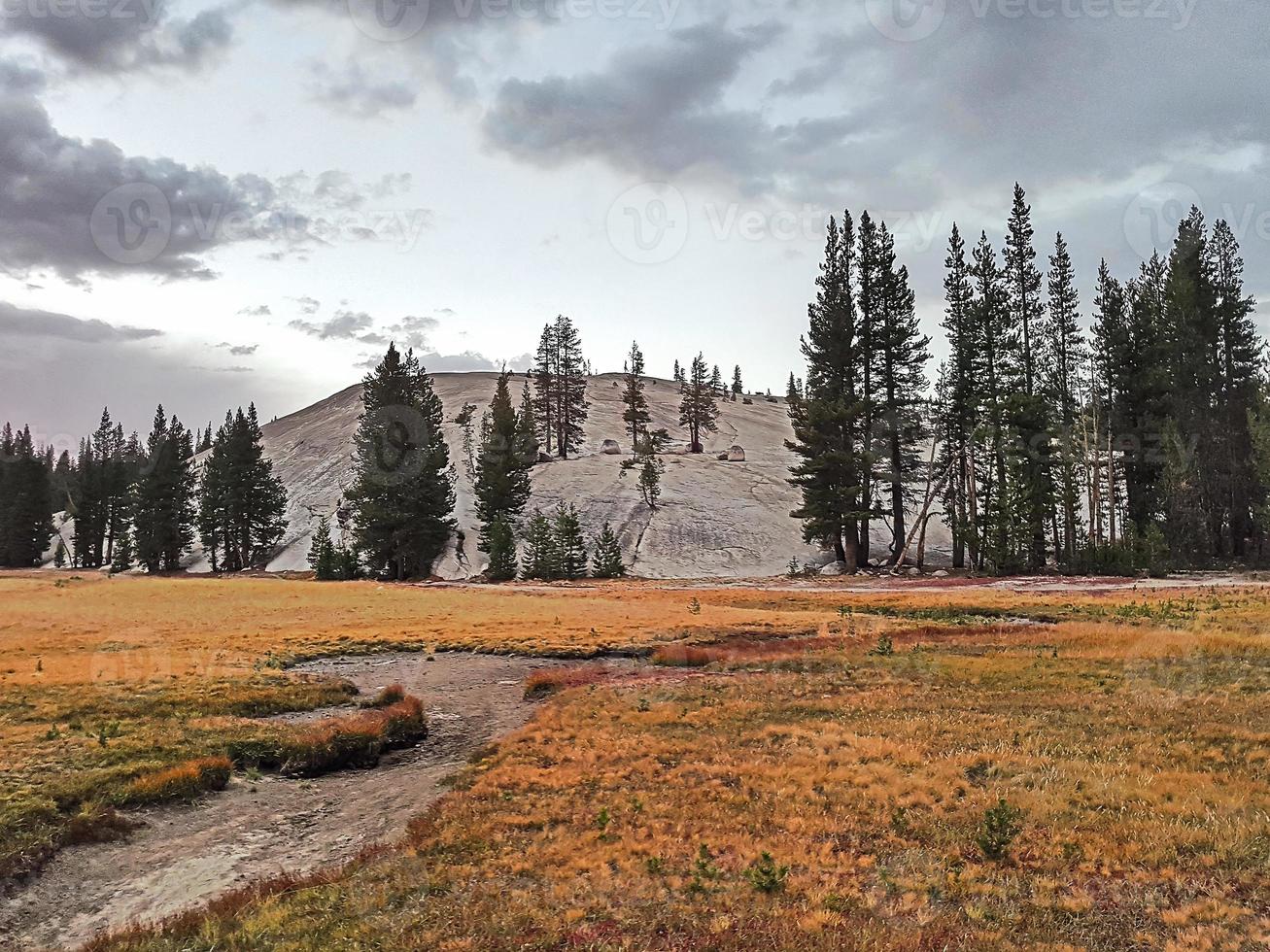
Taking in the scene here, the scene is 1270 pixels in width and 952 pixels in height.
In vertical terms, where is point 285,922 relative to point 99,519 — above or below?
below

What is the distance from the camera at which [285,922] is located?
8938 mm

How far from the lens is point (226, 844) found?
12.1 m

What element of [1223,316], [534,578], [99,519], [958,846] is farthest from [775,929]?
[99,519]

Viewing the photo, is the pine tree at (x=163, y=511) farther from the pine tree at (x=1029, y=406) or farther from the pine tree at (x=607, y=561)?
the pine tree at (x=1029, y=406)

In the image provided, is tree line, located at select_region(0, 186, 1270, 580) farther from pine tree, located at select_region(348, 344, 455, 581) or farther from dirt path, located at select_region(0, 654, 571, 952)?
dirt path, located at select_region(0, 654, 571, 952)

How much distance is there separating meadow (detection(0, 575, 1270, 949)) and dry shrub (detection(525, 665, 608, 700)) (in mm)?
171

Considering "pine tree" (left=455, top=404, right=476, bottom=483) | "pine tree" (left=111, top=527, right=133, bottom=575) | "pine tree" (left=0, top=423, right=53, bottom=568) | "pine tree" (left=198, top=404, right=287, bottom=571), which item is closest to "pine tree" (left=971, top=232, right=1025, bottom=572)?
"pine tree" (left=455, top=404, right=476, bottom=483)

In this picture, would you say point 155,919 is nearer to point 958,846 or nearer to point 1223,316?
point 958,846

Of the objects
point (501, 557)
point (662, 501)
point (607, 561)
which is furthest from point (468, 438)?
point (607, 561)

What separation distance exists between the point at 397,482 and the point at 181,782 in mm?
62803

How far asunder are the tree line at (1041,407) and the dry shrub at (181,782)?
55952 millimetres

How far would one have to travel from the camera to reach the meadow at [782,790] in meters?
8.63

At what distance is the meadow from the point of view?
863 centimetres

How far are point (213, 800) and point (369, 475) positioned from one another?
64.4 m
